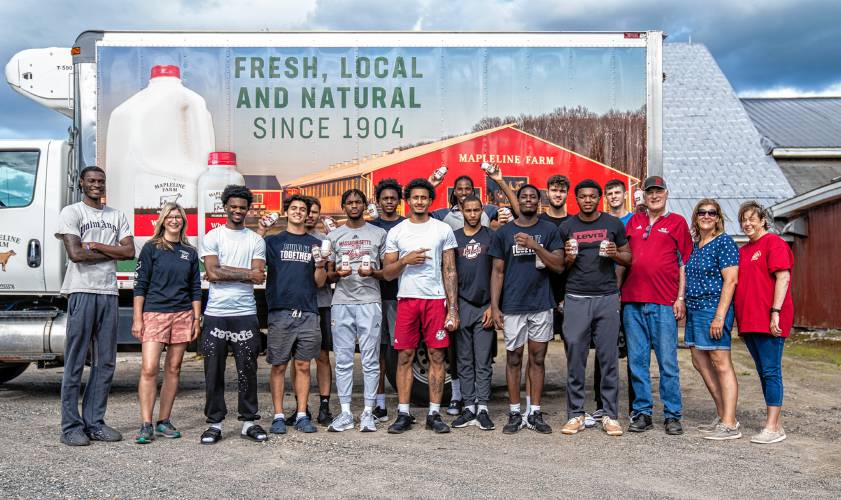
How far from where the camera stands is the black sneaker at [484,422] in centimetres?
644

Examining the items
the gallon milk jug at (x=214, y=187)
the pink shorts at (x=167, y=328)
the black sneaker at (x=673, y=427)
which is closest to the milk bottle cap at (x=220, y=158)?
the gallon milk jug at (x=214, y=187)

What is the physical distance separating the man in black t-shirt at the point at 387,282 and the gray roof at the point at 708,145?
1278cm

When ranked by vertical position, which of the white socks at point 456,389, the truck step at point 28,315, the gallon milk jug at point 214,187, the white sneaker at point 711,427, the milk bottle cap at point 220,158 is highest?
the milk bottle cap at point 220,158

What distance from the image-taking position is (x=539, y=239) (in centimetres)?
633

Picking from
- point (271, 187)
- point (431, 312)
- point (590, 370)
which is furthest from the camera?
point (590, 370)

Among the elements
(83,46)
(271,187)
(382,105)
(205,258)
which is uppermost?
(83,46)

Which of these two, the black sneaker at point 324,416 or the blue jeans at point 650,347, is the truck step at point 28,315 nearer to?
the black sneaker at point 324,416

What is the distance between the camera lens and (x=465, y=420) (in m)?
6.56

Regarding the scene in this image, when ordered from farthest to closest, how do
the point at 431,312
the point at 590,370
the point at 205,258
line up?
the point at 590,370 < the point at 431,312 < the point at 205,258

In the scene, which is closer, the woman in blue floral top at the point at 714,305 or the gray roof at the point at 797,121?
the woman in blue floral top at the point at 714,305

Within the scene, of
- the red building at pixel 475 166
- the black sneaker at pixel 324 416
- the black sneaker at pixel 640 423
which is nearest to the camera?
the black sneaker at pixel 640 423

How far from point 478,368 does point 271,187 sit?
2681 mm

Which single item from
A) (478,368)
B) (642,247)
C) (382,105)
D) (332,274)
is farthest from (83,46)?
(642,247)

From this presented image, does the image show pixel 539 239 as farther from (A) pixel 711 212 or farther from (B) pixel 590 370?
(B) pixel 590 370
